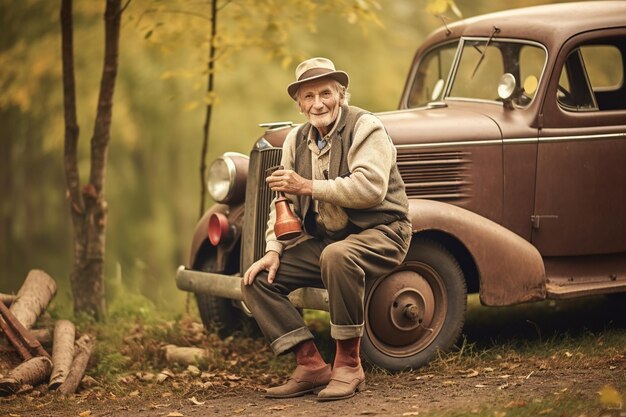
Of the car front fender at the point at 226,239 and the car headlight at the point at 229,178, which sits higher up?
the car headlight at the point at 229,178

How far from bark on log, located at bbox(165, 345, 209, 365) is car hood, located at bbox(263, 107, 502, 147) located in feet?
4.59

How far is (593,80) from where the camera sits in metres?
7.04

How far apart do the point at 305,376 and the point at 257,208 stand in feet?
3.96

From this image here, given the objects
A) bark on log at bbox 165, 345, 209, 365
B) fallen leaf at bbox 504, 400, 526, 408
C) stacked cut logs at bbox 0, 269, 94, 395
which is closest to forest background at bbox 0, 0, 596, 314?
stacked cut logs at bbox 0, 269, 94, 395

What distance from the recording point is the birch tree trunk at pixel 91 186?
754 cm

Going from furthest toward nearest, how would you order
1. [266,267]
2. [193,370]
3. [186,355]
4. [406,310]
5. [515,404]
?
[186,355]
[193,370]
[406,310]
[266,267]
[515,404]

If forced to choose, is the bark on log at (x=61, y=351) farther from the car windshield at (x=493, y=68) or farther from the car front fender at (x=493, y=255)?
the car windshield at (x=493, y=68)

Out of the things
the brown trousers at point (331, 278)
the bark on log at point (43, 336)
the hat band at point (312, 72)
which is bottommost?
the bark on log at point (43, 336)

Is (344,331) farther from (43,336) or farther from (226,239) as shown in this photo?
(43,336)

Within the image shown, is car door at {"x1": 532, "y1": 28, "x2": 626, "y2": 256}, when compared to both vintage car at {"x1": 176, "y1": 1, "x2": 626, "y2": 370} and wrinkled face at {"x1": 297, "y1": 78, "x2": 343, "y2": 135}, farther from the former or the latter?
wrinkled face at {"x1": 297, "y1": 78, "x2": 343, "y2": 135}

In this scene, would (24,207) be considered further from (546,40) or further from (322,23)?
(546,40)

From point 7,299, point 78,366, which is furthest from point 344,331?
point 7,299

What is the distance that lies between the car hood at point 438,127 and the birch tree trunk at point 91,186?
7.74ft

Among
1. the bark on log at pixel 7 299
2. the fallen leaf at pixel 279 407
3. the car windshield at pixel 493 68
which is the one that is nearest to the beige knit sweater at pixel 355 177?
the fallen leaf at pixel 279 407
